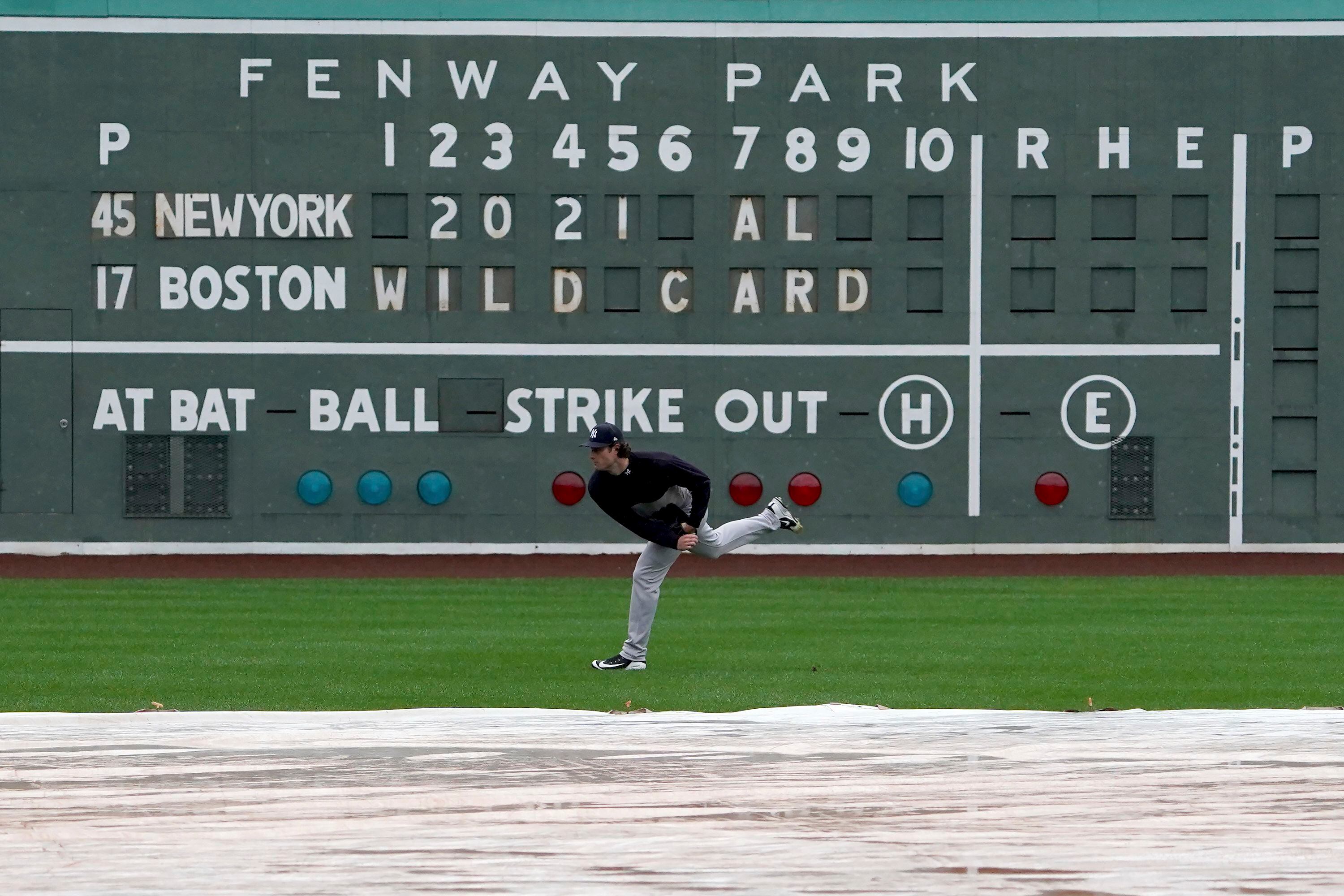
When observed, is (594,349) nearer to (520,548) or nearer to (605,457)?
(520,548)

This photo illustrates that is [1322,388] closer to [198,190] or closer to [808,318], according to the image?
[808,318]

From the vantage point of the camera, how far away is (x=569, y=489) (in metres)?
21.3

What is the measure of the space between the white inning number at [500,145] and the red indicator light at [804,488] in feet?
16.1

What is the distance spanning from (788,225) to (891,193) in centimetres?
124

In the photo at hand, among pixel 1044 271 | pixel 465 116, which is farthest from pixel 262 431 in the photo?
pixel 1044 271

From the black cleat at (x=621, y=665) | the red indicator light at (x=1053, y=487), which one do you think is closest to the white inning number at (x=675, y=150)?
the red indicator light at (x=1053, y=487)

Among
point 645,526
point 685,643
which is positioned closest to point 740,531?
point 645,526

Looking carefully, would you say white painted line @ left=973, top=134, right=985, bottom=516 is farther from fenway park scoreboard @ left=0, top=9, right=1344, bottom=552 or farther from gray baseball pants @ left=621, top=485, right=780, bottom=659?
gray baseball pants @ left=621, top=485, right=780, bottom=659

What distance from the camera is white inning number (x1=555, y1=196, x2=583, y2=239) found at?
21.3 meters

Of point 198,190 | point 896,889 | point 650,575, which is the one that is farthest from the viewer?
point 198,190

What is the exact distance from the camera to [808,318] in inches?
842

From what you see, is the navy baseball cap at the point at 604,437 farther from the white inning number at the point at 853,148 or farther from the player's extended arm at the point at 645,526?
the white inning number at the point at 853,148

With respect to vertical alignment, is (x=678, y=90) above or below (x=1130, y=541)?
above

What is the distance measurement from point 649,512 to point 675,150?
11237mm
